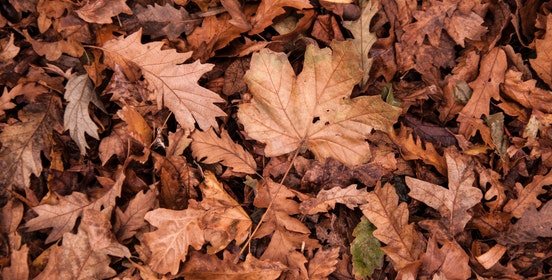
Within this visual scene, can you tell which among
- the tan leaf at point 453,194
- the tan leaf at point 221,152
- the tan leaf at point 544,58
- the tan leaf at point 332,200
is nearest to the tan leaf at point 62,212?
the tan leaf at point 221,152

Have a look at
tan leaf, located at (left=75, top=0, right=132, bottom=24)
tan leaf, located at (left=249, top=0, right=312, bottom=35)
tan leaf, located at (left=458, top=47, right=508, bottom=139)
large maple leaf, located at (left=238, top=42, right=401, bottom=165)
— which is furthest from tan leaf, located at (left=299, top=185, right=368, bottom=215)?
tan leaf, located at (left=75, top=0, right=132, bottom=24)

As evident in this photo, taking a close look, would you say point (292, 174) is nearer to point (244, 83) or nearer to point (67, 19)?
point (244, 83)

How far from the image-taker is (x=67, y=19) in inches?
84.0

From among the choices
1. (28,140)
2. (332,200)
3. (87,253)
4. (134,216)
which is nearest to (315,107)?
(332,200)

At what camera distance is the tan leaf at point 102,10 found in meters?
2.09

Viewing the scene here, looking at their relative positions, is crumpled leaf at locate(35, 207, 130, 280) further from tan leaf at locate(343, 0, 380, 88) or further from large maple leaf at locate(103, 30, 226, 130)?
tan leaf at locate(343, 0, 380, 88)

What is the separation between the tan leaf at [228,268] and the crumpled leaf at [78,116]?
693 millimetres

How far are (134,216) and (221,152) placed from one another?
1.52 ft

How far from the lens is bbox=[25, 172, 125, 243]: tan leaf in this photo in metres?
2.05

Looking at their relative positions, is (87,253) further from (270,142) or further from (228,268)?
(270,142)

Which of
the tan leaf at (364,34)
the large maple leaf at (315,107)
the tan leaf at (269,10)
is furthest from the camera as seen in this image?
the tan leaf at (364,34)

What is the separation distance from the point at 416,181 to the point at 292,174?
561 millimetres

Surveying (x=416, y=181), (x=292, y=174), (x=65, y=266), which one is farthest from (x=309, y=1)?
(x=65, y=266)

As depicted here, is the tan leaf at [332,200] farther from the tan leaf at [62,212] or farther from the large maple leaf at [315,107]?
the tan leaf at [62,212]
